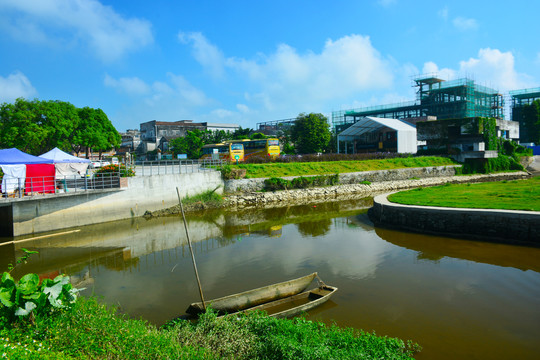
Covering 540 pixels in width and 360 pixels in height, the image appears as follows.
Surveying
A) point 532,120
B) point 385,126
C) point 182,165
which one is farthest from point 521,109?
point 182,165

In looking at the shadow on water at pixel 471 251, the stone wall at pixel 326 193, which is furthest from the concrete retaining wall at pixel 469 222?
the stone wall at pixel 326 193

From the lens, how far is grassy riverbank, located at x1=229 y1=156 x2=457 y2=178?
3469 centimetres

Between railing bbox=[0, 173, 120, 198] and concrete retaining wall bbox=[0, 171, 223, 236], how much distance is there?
1.60 feet

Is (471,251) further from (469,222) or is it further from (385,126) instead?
(385,126)

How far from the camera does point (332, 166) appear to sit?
40.6 m

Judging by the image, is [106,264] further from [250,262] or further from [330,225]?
[330,225]

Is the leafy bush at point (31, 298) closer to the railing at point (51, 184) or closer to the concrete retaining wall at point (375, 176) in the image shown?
the railing at point (51, 184)

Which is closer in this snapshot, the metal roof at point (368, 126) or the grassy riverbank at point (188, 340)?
the grassy riverbank at point (188, 340)

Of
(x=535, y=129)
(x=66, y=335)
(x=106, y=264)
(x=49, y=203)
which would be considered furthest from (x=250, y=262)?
(x=535, y=129)

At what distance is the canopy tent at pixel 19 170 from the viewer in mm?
18531

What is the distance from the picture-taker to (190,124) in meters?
90.1

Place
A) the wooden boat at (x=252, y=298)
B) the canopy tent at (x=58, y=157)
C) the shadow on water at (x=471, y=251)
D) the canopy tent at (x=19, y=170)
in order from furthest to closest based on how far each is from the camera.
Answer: the canopy tent at (x=58, y=157)
the canopy tent at (x=19, y=170)
the shadow on water at (x=471, y=251)
the wooden boat at (x=252, y=298)

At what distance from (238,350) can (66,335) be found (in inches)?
121

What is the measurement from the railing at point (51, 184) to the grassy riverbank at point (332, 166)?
11.9 metres
